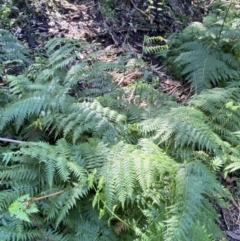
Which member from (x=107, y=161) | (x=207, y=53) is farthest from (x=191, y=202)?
(x=207, y=53)

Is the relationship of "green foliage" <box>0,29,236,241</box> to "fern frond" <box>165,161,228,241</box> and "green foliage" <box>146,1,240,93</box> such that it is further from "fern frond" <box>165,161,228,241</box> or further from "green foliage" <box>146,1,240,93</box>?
"green foliage" <box>146,1,240,93</box>

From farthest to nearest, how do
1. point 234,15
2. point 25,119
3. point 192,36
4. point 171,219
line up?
1. point 234,15
2. point 192,36
3. point 25,119
4. point 171,219

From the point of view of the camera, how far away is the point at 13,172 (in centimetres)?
242

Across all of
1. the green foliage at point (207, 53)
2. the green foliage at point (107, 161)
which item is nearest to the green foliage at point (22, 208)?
the green foliage at point (107, 161)

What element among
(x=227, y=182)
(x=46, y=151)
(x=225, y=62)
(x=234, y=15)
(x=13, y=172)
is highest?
(x=234, y=15)

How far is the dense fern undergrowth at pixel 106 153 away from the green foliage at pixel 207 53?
0.08 feet

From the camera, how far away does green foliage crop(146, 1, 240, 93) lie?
3.62 m

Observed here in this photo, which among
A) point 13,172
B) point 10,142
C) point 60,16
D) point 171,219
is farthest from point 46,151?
point 60,16

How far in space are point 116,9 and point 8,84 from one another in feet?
6.32

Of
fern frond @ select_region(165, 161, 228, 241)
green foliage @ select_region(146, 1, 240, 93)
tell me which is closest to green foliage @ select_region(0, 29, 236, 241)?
fern frond @ select_region(165, 161, 228, 241)

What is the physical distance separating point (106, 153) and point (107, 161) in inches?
2.9

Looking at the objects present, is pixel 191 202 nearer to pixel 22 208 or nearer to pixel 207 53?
pixel 22 208

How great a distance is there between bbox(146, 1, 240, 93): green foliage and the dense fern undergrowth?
0.02 meters

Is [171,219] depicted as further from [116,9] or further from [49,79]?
[116,9]
